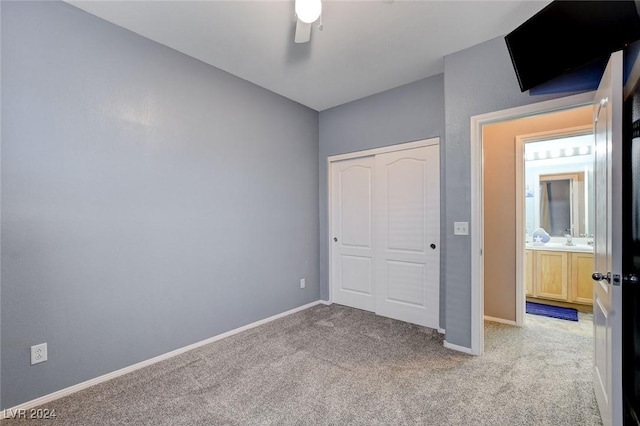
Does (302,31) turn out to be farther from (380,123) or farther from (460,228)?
(460,228)

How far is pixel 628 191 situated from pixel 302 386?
238 centimetres

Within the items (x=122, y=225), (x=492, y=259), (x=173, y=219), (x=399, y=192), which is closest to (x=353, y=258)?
(x=399, y=192)

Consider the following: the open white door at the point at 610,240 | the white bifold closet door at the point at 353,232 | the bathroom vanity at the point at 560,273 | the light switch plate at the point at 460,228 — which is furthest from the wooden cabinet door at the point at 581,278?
the white bifold closet door at the point at 353,232

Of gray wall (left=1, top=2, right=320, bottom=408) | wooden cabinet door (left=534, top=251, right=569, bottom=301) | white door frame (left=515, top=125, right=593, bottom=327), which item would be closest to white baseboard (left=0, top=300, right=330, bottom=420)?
gray wall (left=1, top=2, right=320, bottom=408)

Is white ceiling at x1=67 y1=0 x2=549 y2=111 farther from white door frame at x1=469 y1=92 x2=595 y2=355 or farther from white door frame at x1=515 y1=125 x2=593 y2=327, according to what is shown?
white door frame at x1=515 y1=125 x2=593 y2=327

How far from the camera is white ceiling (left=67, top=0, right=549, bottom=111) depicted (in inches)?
81.5

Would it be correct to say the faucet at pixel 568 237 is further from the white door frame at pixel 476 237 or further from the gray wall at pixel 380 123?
the white door frame at pixel 476 237

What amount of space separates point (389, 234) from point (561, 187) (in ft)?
9.59

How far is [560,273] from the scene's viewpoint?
383 centimetres

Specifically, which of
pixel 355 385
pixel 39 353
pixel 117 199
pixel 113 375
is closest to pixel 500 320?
pixel 355 385

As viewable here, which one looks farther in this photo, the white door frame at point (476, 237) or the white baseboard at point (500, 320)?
the white baseboard at point (500, 320)

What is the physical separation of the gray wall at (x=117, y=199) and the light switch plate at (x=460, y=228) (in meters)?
2.03

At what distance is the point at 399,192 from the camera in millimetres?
3428

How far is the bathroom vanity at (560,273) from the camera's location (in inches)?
145
